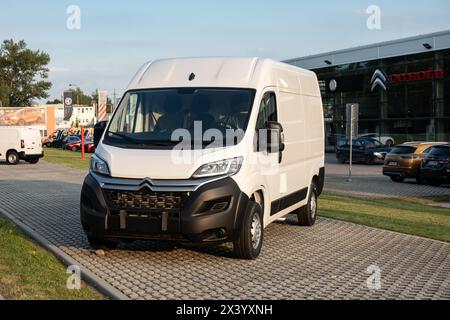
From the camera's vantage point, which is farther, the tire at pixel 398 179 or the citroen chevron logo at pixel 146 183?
the tire at pixel 398 179

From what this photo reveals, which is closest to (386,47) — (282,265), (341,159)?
(341,159)

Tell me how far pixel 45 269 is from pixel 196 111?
106 inches

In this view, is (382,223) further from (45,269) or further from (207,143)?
(45,269)

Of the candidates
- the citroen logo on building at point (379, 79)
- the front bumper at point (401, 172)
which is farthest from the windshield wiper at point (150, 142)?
the citroen logo on building at point (379, 79)

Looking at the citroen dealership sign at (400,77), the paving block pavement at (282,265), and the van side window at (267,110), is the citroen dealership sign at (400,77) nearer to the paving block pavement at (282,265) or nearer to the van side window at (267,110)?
the paving block pavement at (282,265)

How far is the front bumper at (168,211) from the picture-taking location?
6.92 metres

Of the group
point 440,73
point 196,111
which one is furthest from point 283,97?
point 440,73

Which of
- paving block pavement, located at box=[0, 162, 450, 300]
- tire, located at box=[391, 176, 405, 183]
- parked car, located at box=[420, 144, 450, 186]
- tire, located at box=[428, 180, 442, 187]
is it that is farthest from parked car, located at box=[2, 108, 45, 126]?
paving block pavement, located at box=[0, 162, 450, 300]

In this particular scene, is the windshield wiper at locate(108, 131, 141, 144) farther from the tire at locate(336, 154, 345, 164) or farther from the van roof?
the tire at locate(336, 154, 345, 164)

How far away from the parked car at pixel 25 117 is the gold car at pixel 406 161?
6979 cm

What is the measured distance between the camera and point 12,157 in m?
31.6

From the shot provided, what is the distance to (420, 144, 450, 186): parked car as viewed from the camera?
20.6 m

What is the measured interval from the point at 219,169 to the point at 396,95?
42089mm
